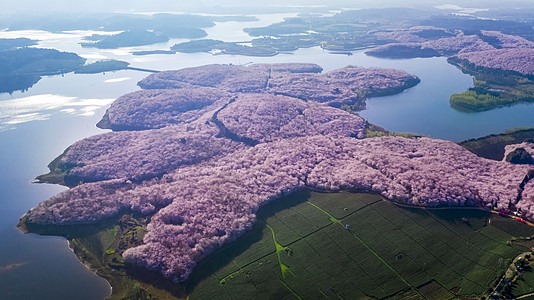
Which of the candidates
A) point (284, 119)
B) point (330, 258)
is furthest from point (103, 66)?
point (330, 258)

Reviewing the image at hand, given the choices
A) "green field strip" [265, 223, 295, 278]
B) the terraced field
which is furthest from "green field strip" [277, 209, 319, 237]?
"green field strip" [265, 223, 295, 278]

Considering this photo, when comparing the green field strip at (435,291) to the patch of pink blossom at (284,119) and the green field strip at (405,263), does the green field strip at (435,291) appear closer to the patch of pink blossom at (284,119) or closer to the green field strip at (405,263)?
the green field strip at (405,263)

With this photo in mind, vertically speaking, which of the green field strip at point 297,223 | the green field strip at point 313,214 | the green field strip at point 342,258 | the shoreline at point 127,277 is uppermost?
the green field strip at point 313,214

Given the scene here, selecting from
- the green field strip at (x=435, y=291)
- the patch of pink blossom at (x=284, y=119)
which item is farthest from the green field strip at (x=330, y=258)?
the patch of pink blossom at (x=284, y=119)

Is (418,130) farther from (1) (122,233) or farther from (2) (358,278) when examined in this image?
(1) (122,233)

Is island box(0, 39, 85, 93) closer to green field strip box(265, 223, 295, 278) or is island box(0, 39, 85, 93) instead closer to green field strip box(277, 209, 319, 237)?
green field strip box(277, 209, 319, 237)

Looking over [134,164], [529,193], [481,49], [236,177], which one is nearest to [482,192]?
[529,193]
